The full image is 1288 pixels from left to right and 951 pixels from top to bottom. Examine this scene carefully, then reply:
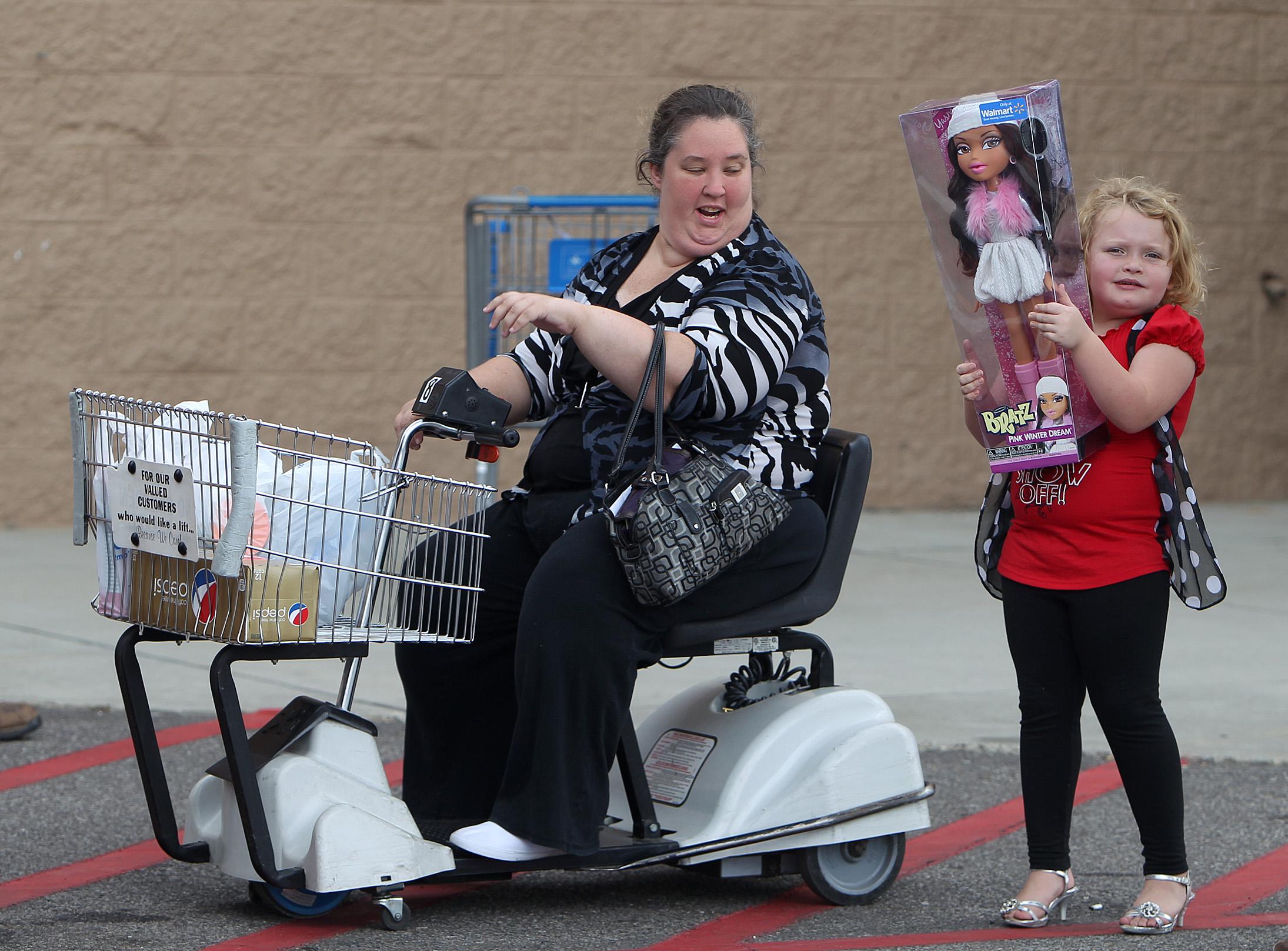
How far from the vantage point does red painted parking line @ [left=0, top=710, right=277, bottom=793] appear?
4922mm

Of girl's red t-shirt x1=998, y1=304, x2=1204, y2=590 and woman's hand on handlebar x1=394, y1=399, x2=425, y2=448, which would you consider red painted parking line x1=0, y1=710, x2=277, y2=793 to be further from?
girl's red t-shirt x1=998, y1=304, x2=1204, y2=590

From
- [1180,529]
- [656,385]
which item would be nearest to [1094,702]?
[1180,529]

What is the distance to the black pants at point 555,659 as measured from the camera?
3525 mm

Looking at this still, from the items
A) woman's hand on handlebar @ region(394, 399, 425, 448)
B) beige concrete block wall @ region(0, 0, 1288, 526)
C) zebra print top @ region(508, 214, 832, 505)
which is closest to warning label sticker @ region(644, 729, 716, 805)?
zebra print top @ region(508, 214, 832, 505)

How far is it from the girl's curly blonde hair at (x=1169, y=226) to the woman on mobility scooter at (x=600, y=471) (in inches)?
23.2

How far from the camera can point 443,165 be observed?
9.19 meters

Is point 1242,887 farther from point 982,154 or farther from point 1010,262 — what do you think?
point 982,154

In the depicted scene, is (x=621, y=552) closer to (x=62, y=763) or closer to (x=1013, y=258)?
(x=1013, y=258)

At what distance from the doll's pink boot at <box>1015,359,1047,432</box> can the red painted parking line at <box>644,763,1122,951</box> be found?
1.13 m

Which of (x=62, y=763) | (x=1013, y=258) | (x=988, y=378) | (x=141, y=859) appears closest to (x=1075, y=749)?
(x=988, y=378)

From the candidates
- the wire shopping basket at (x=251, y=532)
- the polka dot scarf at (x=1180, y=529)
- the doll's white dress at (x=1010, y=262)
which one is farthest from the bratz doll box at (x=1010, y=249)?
the wire shopping basket at (x=251, y=532)

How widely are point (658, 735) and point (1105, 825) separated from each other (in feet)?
4.09

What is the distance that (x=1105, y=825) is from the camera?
459cm

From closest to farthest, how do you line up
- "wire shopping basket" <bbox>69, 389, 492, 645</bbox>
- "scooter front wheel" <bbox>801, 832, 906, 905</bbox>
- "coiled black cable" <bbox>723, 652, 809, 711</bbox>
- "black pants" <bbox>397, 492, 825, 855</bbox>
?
"wire shopping basket" <bbox>69, 389, 492, 645</bbox> < "black pants" <bbox>397, 492, 825, 855</bbox> < "scooter front wheel" <bbox>801, 832, 906, 905</bbox> < "coiled black cable" <bbox>723, 652, 809, 711</bbox>
